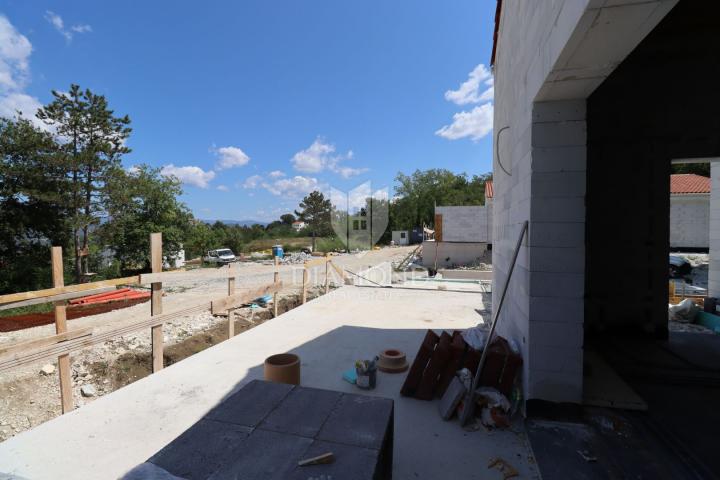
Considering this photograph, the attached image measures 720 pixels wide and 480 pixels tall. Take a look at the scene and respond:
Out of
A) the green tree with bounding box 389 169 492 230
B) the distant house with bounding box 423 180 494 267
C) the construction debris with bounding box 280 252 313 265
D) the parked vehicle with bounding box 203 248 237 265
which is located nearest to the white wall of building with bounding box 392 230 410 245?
the green tree with bounding box 389 169 492 230

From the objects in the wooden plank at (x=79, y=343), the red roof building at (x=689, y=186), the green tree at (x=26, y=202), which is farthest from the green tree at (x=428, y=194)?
the wooden plank at (x=79, y=343)

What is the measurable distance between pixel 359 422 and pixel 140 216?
23.4 meters

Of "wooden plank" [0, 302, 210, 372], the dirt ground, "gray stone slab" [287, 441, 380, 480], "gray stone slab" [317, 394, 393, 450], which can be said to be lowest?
the dirt ground

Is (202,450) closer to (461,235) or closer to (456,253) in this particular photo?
(456,253)

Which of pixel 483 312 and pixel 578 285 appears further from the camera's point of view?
pixel 483 312

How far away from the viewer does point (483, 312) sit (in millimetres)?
6375

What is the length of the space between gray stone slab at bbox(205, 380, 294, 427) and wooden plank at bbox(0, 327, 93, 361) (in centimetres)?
243

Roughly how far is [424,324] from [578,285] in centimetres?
354

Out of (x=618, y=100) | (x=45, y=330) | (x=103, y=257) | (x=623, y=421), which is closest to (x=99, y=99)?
(x=103, y=257)

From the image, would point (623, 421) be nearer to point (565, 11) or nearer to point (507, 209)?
point (507, 209)

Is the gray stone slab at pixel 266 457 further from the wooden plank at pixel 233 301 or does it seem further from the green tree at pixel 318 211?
the green tree at pixel 318 211

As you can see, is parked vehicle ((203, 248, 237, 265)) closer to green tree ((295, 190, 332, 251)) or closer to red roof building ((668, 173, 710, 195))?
green tree ((295, 190, 332, 251))

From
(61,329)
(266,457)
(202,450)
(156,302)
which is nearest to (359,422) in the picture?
(266,457)

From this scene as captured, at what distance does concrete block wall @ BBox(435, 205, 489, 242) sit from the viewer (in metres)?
17.8
